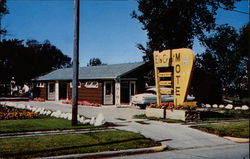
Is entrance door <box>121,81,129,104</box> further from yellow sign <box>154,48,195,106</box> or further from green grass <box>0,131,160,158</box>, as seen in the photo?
green grass <box>0,131,160,158</box>

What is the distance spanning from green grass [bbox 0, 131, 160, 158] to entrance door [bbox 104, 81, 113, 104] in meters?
18.8

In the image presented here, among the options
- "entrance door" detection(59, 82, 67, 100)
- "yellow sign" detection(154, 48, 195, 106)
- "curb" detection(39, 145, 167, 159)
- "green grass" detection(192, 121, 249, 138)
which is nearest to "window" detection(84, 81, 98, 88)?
"entrance door" detection(59, 82, 67, 100)

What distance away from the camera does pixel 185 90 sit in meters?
16.5

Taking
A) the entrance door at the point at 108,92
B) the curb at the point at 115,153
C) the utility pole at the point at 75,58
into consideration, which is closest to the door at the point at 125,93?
the entrance door at the point at 108,92

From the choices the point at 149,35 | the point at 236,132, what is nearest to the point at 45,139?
the point at 236,132

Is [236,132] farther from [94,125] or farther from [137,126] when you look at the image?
[94,125]

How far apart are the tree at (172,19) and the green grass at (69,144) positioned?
79.3 ft

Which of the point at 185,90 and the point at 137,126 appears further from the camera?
the point at 185,90

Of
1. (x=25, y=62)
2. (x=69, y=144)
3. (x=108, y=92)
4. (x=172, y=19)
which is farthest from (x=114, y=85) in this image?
(x=25, y=62)

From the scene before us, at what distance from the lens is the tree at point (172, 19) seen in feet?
111

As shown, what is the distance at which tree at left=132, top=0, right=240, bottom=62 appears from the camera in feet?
111

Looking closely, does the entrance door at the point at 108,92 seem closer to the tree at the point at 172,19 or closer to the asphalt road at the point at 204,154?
the tree at the point at 172,19

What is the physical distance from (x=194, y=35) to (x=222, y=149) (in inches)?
1175

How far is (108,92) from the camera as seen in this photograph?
3072 cm
